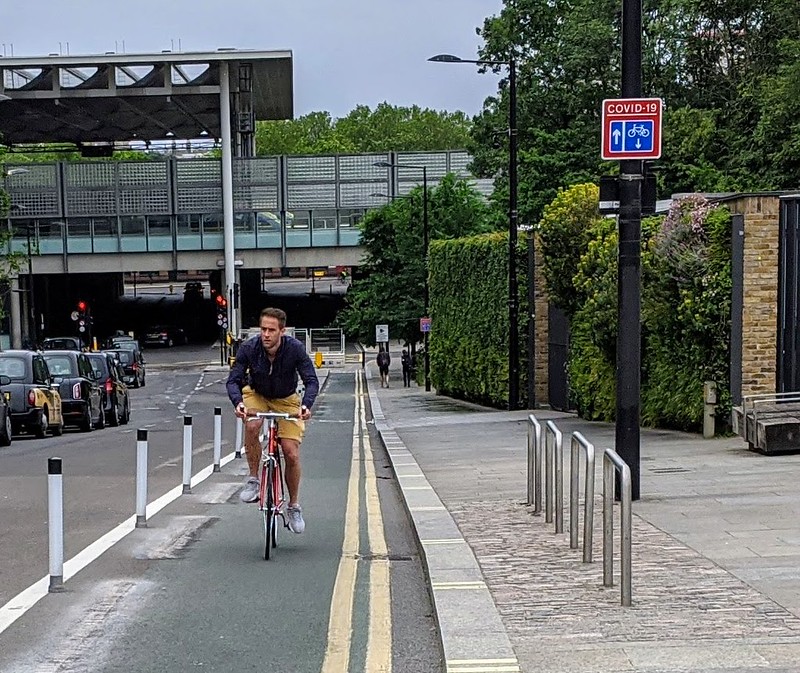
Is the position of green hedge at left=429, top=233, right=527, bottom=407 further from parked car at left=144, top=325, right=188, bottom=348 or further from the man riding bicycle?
parked car at left=144, top=325, right=188, bottom=348

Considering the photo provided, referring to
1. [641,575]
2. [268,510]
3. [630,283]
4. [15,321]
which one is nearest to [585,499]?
[641,575]

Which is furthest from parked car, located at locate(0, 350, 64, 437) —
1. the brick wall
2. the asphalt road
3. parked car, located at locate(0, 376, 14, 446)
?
the brick wall

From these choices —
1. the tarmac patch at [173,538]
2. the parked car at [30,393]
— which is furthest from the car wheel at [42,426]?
the tarmac patch at [173,538]

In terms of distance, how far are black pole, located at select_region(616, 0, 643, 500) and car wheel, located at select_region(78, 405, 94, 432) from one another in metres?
16.8

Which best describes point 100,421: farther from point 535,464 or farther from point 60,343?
point 60,343

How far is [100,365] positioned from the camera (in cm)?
2975

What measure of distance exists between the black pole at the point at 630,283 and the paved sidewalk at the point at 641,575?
2.51 feet

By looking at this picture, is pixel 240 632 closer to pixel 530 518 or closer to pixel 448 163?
pixel 530 518

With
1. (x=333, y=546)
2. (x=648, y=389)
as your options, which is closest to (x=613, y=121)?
(x=333, y=546)

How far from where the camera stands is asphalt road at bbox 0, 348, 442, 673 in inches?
265

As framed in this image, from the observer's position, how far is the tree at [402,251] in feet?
175

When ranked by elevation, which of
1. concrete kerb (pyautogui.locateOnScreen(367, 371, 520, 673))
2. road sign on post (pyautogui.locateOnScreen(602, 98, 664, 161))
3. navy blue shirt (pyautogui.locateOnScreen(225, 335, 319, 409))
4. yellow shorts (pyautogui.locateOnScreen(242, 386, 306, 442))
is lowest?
concrete kerb (pyautogui.locateOnScreen(367, 371, 520, 673))

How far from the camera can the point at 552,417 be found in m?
26.0

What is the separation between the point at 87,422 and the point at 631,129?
17.6 meters
